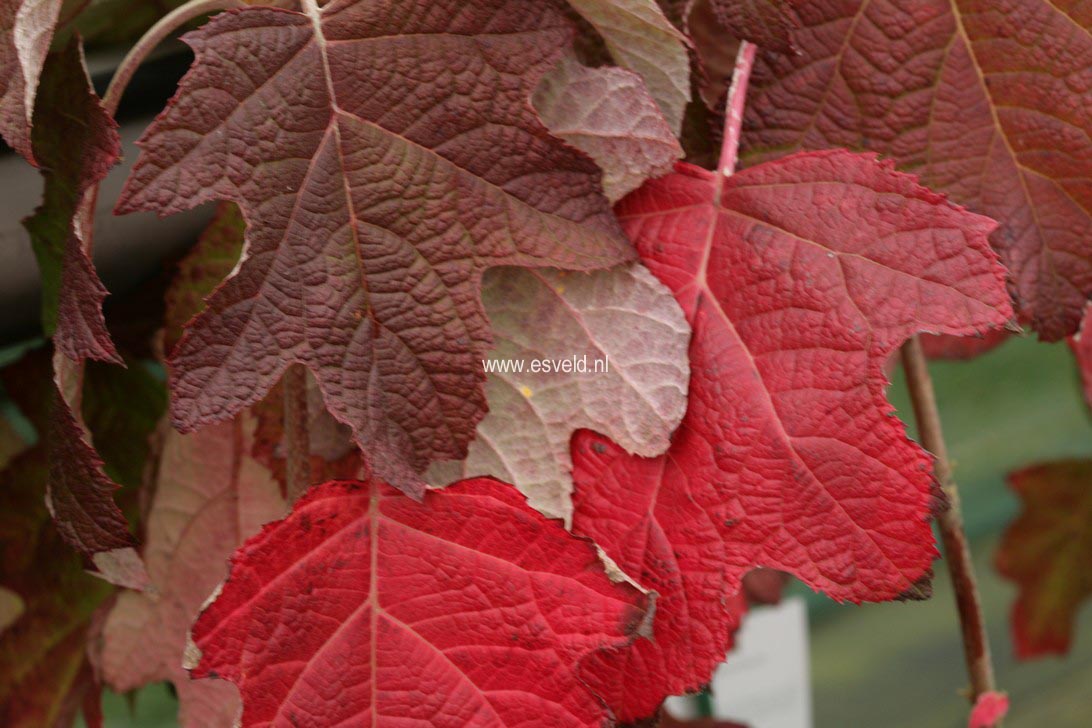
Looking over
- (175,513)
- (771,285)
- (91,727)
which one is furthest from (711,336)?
(91,727)

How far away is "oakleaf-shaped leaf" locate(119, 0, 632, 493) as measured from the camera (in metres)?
0.32

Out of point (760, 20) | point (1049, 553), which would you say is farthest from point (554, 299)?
point (1049, 553)

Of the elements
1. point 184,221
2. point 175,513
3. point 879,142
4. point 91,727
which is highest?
point 879,142

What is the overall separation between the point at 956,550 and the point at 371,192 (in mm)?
367

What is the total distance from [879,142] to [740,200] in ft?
0.24

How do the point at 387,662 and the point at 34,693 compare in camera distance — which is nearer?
the point at 387,662

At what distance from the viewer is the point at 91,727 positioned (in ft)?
1.74

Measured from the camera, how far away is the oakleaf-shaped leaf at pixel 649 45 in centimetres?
38

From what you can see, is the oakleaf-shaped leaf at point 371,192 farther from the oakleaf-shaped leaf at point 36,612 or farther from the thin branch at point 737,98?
the oakleaf-shaped leaf at point 36,612

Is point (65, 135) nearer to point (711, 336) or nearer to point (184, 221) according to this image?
point (184, 221)

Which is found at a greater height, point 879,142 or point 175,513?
point 879,142

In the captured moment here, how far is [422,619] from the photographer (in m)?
0.36

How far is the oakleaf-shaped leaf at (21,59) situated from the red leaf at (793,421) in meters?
0.23

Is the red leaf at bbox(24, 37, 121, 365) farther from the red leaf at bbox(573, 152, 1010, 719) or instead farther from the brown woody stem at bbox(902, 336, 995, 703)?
the brown woody stem at bbox(902, 336, 995, 703)
